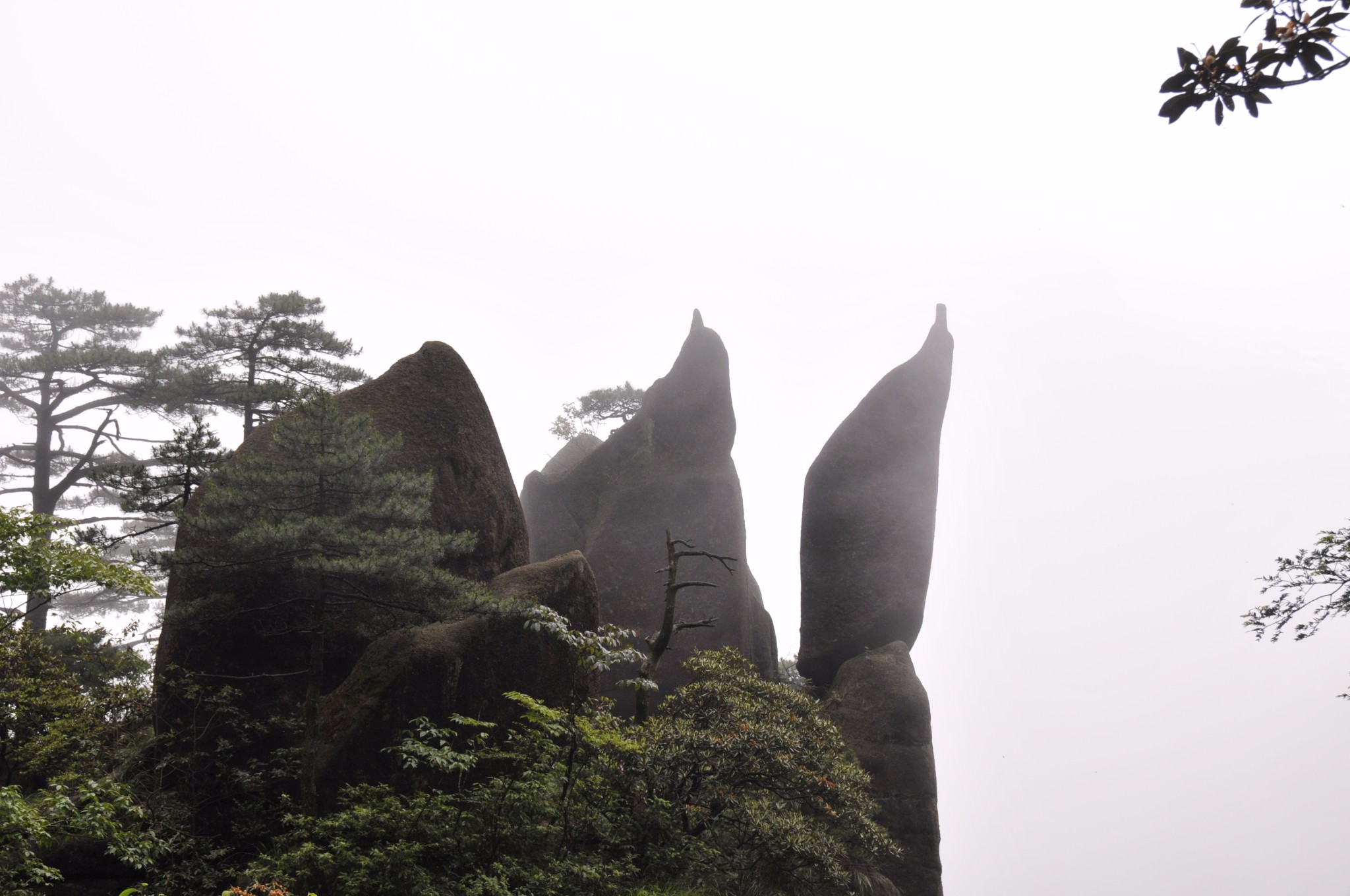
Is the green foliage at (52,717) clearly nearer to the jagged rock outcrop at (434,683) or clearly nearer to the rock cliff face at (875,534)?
the jagged rock outcrop at (434,683)

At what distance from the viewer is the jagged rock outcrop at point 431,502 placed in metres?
10.2

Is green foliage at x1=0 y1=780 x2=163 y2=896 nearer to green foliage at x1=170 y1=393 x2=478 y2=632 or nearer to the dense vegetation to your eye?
the dense vegetation

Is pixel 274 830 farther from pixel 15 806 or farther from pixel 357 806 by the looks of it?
pixel 15 806

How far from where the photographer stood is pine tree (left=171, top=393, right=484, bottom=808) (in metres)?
8.74

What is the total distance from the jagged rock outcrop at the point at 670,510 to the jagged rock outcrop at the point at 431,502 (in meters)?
4.51

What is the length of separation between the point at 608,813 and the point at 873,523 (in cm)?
1009

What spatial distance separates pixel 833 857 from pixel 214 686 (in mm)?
7087

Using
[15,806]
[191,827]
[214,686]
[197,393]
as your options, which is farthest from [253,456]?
[197,393]

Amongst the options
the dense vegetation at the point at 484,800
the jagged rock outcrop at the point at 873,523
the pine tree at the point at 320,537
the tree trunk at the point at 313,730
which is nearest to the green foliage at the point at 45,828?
the dense vegetation at the point at 484,800

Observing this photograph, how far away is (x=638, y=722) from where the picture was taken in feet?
36.4

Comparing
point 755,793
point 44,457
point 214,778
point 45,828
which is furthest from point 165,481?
point 44,457

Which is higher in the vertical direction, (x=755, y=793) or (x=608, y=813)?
(x=755, y=793)

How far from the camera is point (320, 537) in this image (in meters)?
8.74

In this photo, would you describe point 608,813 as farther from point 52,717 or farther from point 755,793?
point 52,717
